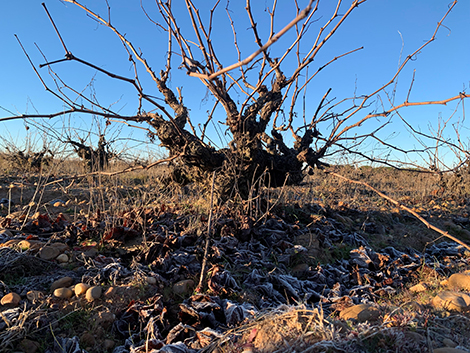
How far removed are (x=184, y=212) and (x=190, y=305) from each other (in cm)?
205

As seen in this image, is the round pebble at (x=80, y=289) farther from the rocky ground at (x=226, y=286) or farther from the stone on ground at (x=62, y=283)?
the stone on ground at (x=62, y=283)

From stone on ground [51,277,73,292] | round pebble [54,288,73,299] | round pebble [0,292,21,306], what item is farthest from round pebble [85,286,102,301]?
round pebble [0,292,21,306]

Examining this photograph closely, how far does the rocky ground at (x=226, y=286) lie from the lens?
5.80ft

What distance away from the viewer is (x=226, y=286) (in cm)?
252

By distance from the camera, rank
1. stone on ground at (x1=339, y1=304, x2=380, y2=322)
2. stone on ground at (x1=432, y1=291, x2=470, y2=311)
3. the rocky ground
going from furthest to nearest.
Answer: stone on ground at (x1=432, y1=291, x2=470, y2=311) < stone on ground at (x1=339, y1=304, x2=380, y2=322) < the rocky ground

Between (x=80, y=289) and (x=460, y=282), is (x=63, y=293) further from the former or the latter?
(x=460, y=282)

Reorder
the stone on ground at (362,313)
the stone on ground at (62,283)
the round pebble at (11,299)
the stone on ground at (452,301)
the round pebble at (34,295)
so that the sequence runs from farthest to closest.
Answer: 1. the stone on ground at (62,283)
2. the round pebble at (34,295)
3. the round pebble at (11,299)
4. the stone on ground at (452,301)
5. the stone on ground at (362,313)

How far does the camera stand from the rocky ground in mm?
1768

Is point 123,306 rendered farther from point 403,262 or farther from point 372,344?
point 403,262

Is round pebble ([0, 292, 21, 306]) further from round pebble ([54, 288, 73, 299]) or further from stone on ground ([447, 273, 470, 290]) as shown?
stone on ground ([447, 273, 470, 290])

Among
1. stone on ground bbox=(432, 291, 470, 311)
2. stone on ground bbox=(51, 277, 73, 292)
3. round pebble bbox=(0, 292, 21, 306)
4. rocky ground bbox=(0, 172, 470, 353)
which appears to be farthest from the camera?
stone on ground bbox=(51, 277, 73, 292)

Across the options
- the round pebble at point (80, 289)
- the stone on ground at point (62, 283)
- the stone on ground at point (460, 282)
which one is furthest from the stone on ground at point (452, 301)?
the stone on ground at point (62, 283)

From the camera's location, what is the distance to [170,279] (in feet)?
8.87

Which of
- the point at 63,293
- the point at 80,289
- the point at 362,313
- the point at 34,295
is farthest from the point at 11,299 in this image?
the point at 362,313
